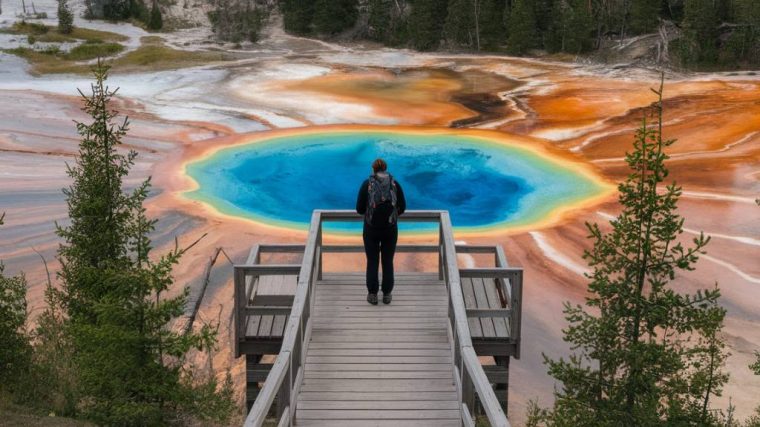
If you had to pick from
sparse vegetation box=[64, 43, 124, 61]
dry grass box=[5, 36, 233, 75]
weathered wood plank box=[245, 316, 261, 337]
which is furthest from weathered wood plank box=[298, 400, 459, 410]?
sparse vegetation box=[64, 43, 124, 61]

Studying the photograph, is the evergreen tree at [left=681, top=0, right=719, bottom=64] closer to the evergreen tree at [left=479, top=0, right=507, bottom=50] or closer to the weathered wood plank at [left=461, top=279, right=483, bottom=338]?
the evergreen tree at [left=479, top=0, right=507, bottom=50]

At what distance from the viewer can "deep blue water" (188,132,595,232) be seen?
22781 millimetres

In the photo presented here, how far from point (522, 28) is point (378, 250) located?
39.3 m

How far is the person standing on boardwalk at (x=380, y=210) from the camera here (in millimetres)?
8992

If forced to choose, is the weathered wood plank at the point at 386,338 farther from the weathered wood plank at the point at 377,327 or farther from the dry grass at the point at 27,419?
the dry grass at the point at 27,419

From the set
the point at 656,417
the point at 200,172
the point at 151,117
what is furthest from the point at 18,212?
the point at 656,417

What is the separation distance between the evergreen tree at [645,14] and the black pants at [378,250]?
4013 cm

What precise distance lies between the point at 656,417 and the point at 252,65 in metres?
37.4

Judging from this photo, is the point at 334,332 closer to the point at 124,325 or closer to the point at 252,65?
the point at 124,325

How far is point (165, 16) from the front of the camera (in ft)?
194

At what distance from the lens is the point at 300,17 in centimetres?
5516

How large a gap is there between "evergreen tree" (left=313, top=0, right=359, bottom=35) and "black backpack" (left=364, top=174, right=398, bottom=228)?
46.5 meters

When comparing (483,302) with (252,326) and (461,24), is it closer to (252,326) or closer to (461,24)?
(252,326)

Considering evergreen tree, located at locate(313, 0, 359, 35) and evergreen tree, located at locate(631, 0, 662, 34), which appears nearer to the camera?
evergreen tree, located at locate(631, 0, 662, 34)
